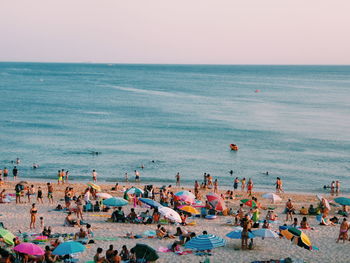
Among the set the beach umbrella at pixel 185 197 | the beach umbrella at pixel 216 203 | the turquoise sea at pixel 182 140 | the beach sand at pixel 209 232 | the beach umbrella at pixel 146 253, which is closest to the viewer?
the beach umbrella at pixel 146 253

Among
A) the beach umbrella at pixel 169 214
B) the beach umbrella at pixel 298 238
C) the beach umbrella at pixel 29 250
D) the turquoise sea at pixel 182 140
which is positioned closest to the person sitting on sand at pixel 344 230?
the beach umbrella at pixel 298 238

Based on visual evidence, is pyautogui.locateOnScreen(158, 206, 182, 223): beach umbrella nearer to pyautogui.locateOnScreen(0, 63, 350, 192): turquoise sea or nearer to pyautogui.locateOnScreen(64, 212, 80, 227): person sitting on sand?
pyautogui.locateOnScreen(64, 212, 80, 227): person sitting on sand

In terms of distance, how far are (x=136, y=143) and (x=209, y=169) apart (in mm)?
13691

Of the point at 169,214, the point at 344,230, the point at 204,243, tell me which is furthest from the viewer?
the point at 169,214

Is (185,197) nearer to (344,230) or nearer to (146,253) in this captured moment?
(344,230)

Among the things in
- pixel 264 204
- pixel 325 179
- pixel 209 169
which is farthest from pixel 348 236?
pixel 209 169

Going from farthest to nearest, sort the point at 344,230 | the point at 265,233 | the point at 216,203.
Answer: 1. the point at 216,203
2. the point at 344,230
3. the point at 265,233

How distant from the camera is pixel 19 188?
2623 centimetres

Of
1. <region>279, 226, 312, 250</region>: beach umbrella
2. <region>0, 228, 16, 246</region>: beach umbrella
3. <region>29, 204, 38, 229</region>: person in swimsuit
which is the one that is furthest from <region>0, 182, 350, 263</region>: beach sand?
<region>0, 228, 16, 246</region>: beach umbrella

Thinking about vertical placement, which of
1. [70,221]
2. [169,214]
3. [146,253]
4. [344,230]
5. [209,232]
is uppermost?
[169,214]

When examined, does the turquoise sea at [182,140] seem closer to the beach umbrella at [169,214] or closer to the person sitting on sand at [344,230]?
the person sitting on sand at [344,230]

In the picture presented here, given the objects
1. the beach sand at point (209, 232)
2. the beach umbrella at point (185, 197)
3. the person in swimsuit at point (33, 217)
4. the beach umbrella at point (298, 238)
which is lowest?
the beach sand at point (209, 232)

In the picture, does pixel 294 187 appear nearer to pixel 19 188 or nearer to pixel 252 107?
pixel 19 188

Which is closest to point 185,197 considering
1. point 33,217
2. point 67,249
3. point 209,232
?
point 209,232
